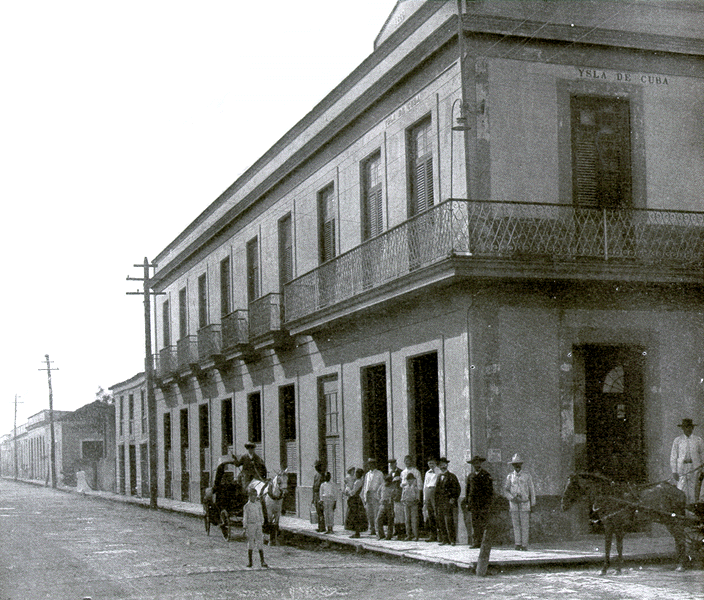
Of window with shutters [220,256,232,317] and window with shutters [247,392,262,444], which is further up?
window with shutters [220,256,232,317]

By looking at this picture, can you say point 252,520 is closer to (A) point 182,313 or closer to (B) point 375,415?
(B) point 375,415

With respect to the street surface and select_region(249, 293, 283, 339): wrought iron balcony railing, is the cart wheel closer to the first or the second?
the street surface

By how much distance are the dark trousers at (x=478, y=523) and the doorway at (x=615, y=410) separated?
8.19 feet

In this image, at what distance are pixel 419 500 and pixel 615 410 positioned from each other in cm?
351

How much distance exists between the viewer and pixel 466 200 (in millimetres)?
15242

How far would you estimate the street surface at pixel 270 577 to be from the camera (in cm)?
1102

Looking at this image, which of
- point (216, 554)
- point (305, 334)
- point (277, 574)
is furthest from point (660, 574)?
point (305, 334)

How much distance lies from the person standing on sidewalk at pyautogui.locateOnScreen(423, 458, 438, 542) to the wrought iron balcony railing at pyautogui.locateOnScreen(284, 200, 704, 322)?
3.20 m

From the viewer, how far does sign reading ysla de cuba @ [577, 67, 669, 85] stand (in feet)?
54.5

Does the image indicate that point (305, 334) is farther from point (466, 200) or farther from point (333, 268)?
point (466, 200)

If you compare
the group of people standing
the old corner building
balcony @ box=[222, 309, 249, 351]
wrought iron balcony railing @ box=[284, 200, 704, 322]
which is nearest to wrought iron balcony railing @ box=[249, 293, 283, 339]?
balcony @ box=[222, 309, 249, 351]

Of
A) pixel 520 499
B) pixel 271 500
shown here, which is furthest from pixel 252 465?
pixel 520 499

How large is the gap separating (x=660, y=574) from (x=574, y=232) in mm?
5605

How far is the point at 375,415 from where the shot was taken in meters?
20.0
